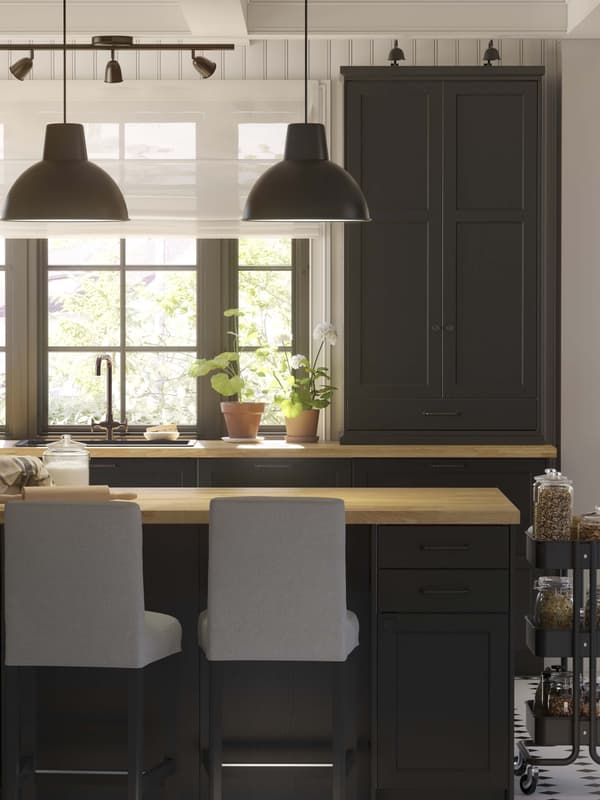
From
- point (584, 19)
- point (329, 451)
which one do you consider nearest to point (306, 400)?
point (329, 451)

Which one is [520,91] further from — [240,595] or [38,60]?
[240,595]

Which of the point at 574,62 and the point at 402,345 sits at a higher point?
the point at 574,62

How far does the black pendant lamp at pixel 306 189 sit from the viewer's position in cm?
340

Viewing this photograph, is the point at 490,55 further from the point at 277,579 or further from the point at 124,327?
the point at 277,579

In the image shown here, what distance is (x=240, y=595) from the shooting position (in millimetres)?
3160

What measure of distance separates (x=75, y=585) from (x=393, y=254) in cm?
287

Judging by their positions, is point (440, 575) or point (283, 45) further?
point (283, 45)

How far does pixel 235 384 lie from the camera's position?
19.1 feet

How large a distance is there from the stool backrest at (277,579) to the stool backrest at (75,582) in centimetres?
23

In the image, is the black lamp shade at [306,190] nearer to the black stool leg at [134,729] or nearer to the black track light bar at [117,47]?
the black stool leg at [134,729]

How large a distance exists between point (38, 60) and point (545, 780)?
440 centimetres

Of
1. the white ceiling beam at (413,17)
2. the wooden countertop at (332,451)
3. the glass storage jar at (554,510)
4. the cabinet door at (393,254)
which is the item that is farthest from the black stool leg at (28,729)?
the white ceiling beam at (413,17)

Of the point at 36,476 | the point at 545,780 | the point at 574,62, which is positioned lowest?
the point at 545,780

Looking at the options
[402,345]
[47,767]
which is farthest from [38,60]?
[47,767]
